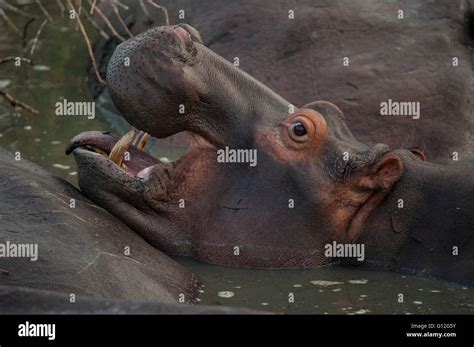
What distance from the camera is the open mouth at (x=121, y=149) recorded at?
6168 mm

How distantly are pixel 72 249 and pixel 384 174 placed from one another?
1.57m

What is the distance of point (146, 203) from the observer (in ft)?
20.0

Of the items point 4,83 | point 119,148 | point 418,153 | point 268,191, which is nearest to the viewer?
point 268,191

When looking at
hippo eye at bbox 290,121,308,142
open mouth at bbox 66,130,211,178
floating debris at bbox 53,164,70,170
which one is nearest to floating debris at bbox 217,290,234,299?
open mouth at bbox 66,130,211,178

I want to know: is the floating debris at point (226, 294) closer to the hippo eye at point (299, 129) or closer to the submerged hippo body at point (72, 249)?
the submerged hippo body at point (72, 249)

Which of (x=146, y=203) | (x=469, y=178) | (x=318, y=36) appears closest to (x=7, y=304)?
(x=146, y=203)

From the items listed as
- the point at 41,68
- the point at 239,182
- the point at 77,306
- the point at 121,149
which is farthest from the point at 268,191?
the point at 41,68

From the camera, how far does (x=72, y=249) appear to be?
17.9ft

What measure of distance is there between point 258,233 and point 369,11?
9.19 feet

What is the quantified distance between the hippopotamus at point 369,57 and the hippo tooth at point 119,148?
7.20ft

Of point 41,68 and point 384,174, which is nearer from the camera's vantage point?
point 384,174

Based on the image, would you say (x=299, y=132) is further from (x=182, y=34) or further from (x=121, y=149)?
(x=121, y=149)

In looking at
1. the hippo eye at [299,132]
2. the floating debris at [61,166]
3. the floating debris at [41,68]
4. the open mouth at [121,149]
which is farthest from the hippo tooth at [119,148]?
the floating debris at [41,68]
